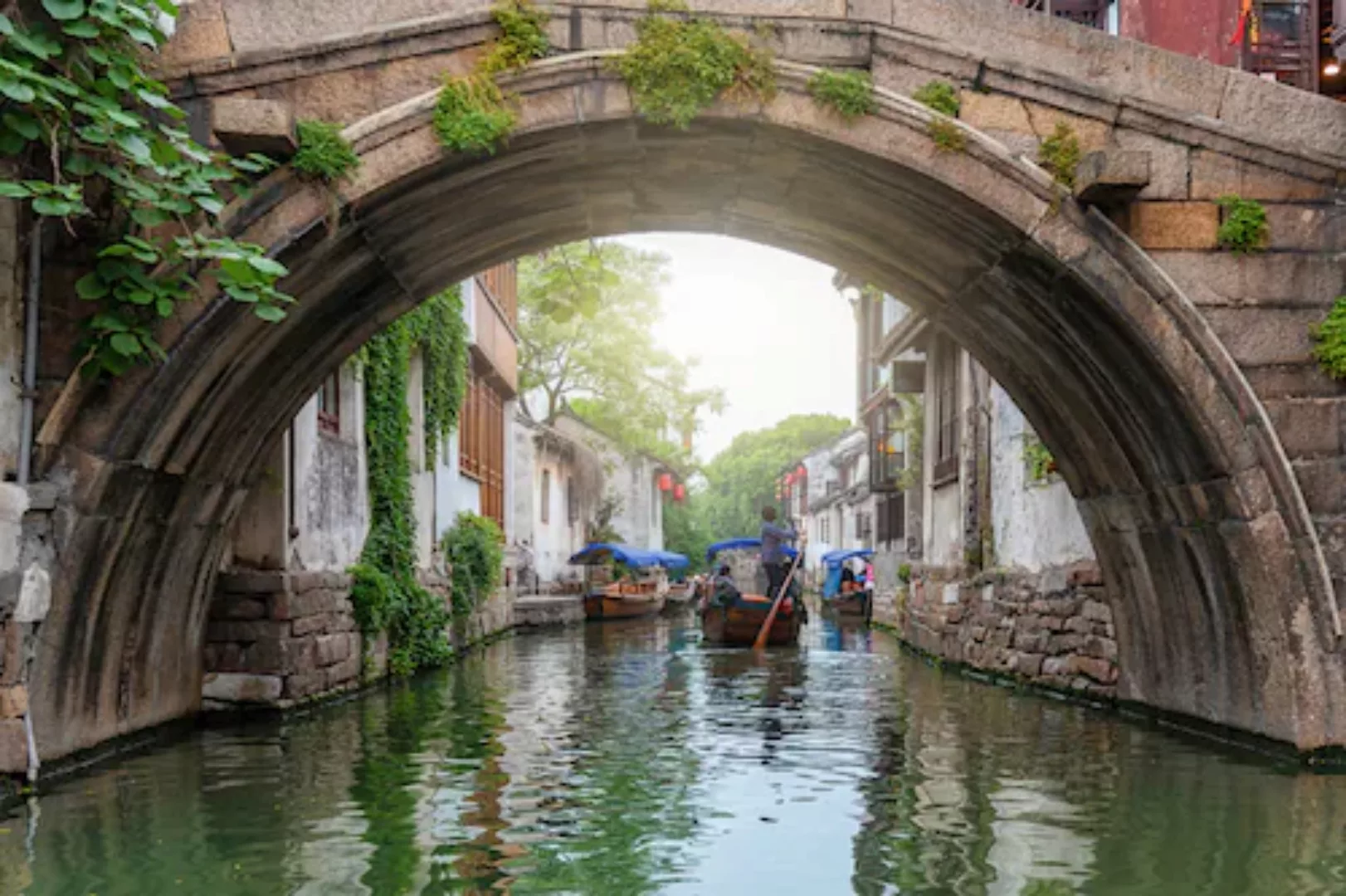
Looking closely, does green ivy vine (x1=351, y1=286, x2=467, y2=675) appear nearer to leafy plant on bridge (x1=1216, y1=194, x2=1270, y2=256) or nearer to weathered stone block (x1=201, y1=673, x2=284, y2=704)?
weathered stone block (x1=201, y1=673, x2=284, y2=704)

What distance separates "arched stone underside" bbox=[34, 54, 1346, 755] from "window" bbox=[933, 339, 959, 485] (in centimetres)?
754

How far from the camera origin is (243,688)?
10.3 m

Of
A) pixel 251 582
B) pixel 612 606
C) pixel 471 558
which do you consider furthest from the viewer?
pixel 612 606

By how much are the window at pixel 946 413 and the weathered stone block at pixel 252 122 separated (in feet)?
36.8

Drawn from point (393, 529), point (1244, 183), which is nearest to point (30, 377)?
point (1244, 183)

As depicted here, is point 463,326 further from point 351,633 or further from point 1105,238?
point 1105,238

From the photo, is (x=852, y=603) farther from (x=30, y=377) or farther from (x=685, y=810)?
(x=30, y=377)

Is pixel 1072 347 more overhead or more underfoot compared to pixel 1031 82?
more underfoot

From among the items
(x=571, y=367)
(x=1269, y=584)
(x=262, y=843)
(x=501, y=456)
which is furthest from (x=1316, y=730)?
(x=571, y=367)

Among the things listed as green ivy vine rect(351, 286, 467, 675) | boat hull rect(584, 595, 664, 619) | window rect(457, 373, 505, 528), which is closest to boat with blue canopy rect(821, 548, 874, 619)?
boat hull rect(584, 595, 664, 619)

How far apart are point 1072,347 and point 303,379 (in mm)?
5014

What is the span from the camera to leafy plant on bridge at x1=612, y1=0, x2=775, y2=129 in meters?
7.52

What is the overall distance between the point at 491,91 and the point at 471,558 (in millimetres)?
11458

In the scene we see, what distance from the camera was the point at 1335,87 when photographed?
52.7 ft
